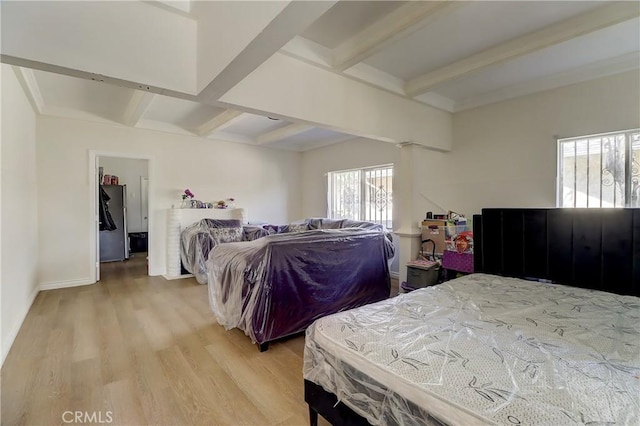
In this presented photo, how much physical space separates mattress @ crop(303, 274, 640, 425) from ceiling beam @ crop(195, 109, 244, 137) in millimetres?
3206

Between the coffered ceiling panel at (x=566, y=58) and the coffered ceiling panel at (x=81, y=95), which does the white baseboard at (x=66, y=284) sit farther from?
the coffered ceiling panel at (x=566, y=58)

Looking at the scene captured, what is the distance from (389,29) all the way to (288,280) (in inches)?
84.3

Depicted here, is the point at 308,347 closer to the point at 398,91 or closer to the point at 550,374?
the point at 550,374

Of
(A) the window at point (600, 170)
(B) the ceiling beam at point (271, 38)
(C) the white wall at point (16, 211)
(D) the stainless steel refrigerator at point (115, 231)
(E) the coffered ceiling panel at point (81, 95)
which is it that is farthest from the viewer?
(D) the stainless steel refrigerator at point (115, 231)

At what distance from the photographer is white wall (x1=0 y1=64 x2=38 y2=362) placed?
92.3 inches

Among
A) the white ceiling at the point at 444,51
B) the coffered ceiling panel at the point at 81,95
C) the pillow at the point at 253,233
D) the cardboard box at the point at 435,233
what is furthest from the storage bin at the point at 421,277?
the coffered ceiling panel at the point at 81,95

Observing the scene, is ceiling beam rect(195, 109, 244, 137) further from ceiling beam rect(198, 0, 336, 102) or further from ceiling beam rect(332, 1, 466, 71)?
ceiling beam rect(198, 0, 336, 102)

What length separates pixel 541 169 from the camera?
318cm

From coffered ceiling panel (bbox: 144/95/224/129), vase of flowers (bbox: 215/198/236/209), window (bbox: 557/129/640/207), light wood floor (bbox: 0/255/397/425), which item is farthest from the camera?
vase of flowers (bbox: 215/198/236/209)

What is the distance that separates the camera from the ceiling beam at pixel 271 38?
119 cm

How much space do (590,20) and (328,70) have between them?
1967 millimetres

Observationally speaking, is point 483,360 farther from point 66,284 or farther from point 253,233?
point 66,284

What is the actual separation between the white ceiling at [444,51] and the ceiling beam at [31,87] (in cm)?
2

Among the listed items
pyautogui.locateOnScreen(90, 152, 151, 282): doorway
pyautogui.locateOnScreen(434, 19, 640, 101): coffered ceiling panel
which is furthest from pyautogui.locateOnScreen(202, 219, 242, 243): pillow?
pyautogui.locateOnScreen(434, 19, 640, 101): coffered ceiling panel
